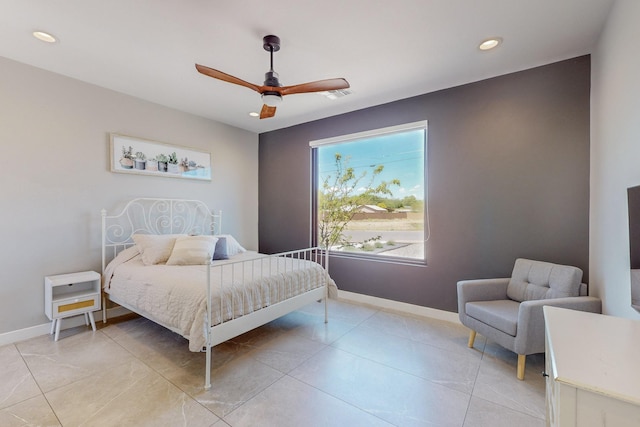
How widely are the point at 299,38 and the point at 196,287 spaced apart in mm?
2168

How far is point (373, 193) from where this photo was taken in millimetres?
3957

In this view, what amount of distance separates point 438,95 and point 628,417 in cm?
323

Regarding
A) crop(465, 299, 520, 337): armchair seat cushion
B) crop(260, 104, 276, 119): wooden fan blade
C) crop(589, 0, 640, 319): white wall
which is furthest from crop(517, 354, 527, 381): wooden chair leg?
crop(260, 104, 276, 119): wooden fan blade

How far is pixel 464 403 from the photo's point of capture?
1.89 meters

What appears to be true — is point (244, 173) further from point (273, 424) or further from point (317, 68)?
point (273, 424)

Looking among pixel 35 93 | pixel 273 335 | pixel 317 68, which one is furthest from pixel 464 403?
pixel 35 93

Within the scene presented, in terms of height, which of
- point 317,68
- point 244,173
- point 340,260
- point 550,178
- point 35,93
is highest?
point 317,68

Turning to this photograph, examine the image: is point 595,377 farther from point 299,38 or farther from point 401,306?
point 401,306

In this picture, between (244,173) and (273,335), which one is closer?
(273,335)

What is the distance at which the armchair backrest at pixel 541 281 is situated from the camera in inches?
89.5

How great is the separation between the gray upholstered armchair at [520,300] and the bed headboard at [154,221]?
3514 millimetres

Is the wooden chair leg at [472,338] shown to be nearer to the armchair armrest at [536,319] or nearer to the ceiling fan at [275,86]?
the armchair armrest at [536,319]

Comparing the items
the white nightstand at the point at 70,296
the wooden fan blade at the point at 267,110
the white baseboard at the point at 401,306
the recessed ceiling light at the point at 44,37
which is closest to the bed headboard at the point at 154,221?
the white nightstand at the point at 70,296

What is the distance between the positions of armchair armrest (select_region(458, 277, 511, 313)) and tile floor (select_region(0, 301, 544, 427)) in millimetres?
463
